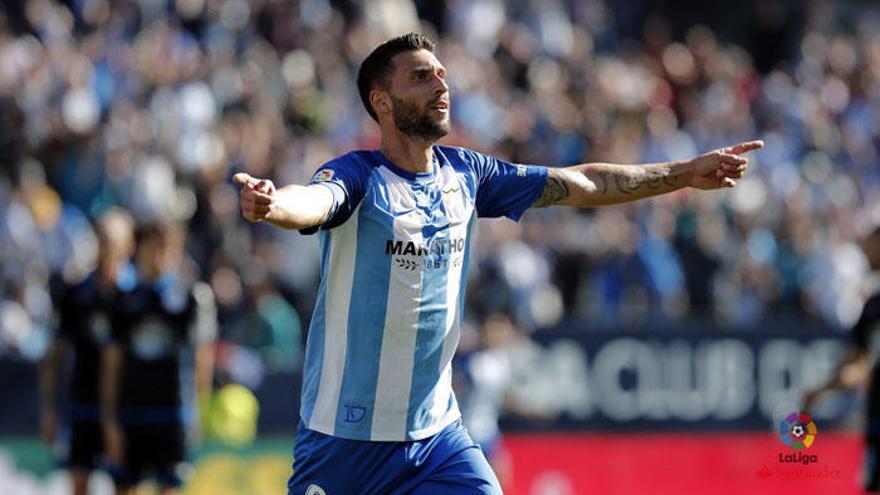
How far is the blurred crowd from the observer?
16.5 m

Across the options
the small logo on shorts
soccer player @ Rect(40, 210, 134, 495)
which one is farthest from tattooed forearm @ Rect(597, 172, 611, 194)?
soccer player @ Rect(40, 210, 134, 495)

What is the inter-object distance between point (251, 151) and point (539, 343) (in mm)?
Answer: 3754

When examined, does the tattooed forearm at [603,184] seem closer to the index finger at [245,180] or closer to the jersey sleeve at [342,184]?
the jersey sleeve at [342,184]

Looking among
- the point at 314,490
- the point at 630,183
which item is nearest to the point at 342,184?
the point at 314,490

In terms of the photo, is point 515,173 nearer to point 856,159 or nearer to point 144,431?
point 144,431

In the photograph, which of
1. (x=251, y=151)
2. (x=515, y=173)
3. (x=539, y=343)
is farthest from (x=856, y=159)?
(x=515, y=173)

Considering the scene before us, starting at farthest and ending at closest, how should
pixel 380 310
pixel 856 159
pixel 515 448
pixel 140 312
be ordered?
pixel 856 159
pixel 515 448
pixel 140 312
pixel 380 310

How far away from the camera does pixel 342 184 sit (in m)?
6.69

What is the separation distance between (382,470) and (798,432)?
3.27 meters

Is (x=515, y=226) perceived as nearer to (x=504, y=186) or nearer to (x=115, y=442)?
(x=115, y=442)

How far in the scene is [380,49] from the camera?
713cm

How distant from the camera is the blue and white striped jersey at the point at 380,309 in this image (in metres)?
6.82

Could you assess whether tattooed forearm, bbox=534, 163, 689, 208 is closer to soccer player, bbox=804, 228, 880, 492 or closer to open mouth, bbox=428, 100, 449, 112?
open mouth, bbox=428, 100, 449, 112

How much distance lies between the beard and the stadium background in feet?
23.9
